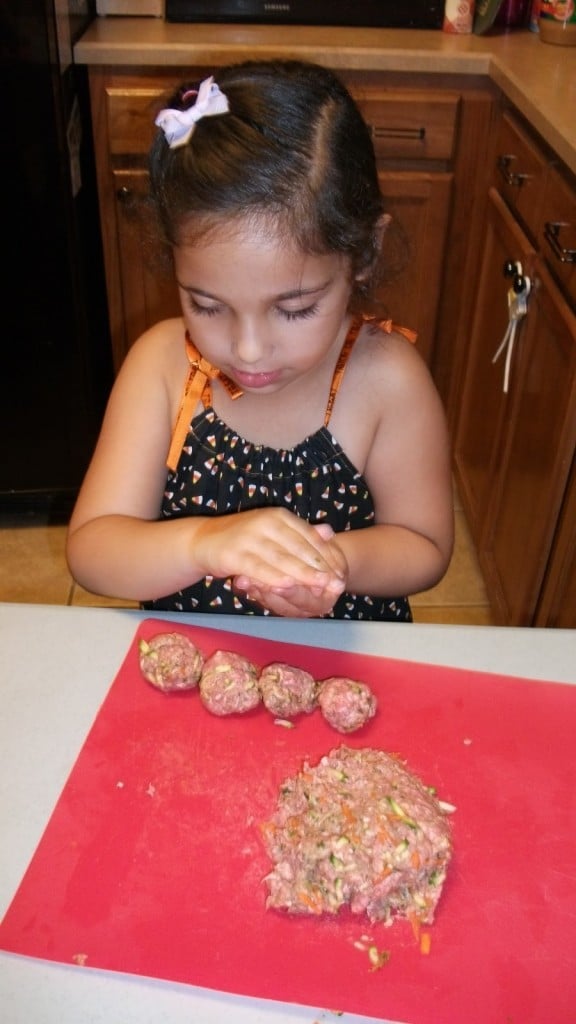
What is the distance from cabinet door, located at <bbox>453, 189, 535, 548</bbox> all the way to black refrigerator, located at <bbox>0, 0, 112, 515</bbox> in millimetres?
765

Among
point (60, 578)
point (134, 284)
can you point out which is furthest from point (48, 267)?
point (60, 578)

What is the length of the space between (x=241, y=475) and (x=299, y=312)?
0.86 ft

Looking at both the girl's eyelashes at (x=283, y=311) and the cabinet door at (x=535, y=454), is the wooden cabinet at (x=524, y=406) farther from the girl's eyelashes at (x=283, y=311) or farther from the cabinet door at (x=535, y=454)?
the girl's eyelashes at (x=283, y=311)

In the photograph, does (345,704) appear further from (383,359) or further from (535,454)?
(535,454)

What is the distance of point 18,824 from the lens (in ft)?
2.07

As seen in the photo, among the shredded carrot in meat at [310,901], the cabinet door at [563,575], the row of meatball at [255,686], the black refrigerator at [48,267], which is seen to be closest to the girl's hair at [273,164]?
the row of meatball at [255,686]

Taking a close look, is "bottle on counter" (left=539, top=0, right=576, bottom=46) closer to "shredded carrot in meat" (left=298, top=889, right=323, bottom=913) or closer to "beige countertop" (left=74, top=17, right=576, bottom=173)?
"beige countertop" (left=74, top=17, right=576, bottom=173)

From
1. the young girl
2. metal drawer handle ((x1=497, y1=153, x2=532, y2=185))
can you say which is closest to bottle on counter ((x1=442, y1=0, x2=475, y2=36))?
metal drawer handle ((x1=497, y1=153, x2=532, y2=185))

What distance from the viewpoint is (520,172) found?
155 cm

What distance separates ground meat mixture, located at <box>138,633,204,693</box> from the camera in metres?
0.72

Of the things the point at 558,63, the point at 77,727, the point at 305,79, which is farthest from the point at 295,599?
the point at 558,63

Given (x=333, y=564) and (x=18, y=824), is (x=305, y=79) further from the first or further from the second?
(x=18, y=824)

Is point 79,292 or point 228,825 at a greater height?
point 228,825

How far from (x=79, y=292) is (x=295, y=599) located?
1.17 meters
